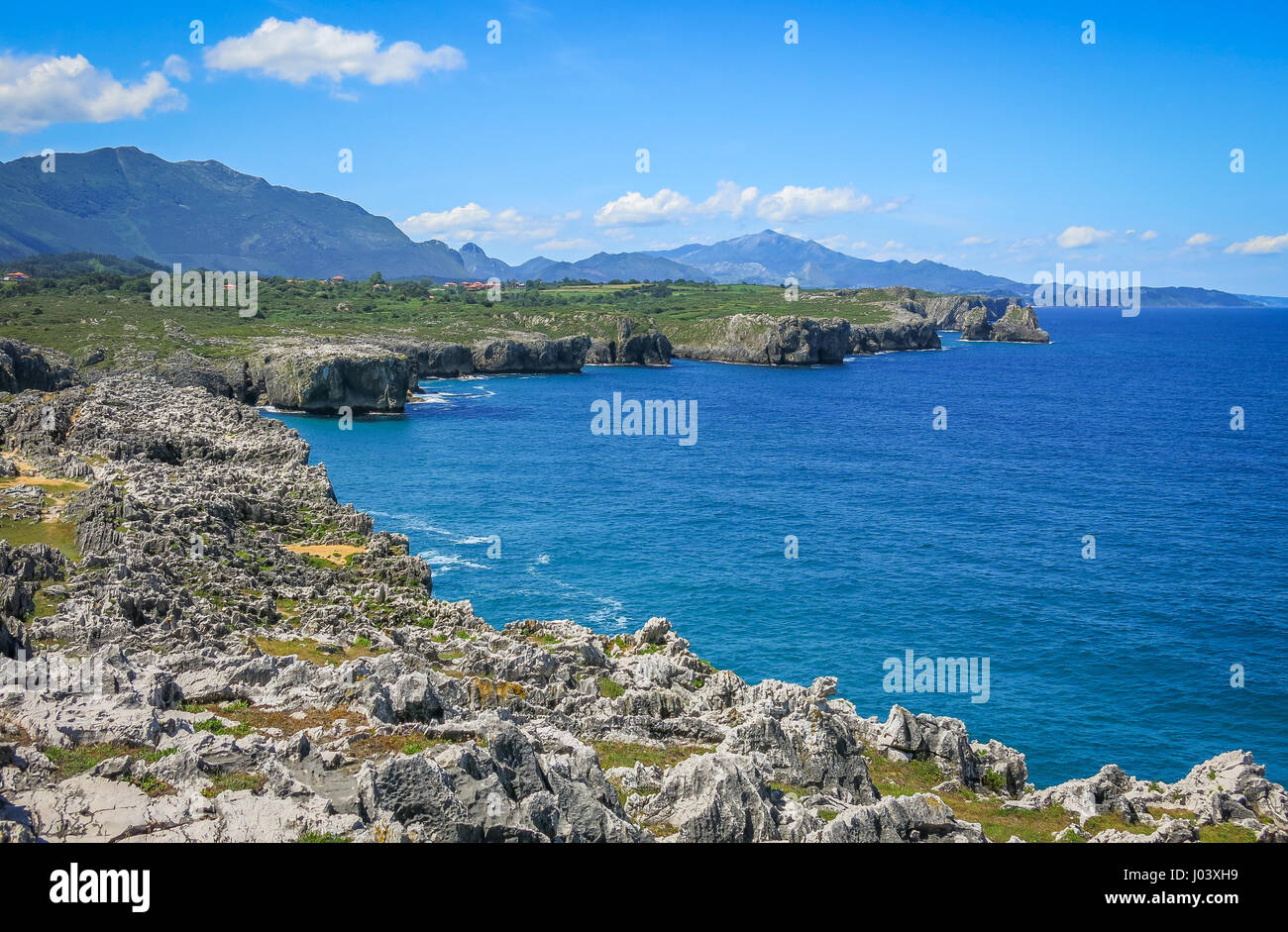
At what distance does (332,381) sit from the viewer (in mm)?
123062

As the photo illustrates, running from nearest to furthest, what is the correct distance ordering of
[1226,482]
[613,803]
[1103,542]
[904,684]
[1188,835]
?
[613,803]
[1188,835]
[904,684]
[1103,542]
[1226,482]

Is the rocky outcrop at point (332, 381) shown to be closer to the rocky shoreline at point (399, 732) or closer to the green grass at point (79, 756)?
the rocky shoreline at point (399, 732)

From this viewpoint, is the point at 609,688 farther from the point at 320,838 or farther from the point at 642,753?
the point at 320,838

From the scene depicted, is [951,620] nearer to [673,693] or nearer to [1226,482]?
[673,693]

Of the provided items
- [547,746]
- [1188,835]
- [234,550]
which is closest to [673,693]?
[547,746]

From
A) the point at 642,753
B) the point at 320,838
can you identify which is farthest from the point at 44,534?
the point at 320,838

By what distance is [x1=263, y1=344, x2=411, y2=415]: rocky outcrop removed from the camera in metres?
122

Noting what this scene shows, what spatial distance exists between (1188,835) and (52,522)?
43.6 metres

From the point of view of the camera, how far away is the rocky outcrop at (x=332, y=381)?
122 metres

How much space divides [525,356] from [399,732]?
165119mm

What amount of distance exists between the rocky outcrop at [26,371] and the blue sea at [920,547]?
1046 inches

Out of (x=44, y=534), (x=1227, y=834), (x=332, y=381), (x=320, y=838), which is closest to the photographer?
(x=320, y=838)

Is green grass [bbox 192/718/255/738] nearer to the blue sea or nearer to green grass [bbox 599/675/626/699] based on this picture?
green grass [bbox 599/675/626/699]
